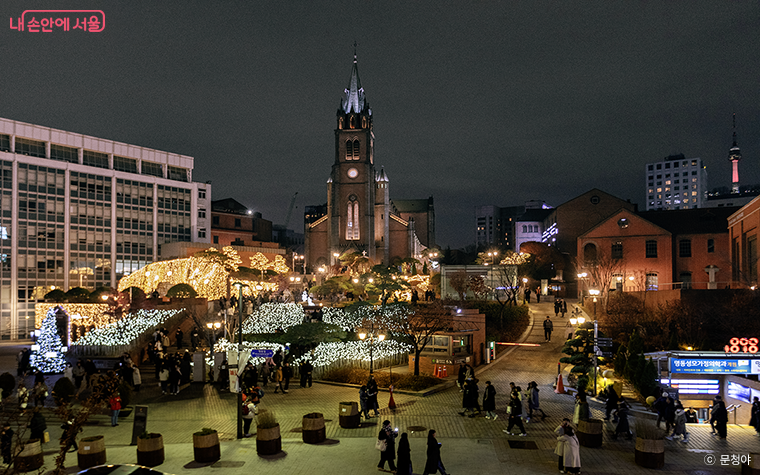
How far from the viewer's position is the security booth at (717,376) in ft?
67.2

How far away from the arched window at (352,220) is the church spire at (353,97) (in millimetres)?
16286

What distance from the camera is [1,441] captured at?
523 inches

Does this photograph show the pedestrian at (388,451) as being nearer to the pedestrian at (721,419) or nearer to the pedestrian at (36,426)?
the pedestrian at (36,426)

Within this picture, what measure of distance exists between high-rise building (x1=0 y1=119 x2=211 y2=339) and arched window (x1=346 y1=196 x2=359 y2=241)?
82.0ft

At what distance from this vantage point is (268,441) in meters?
14.6

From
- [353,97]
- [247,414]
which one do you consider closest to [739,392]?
[247,414]

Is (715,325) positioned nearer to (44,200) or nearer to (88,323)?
(88,323)

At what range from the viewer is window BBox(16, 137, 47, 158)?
5780cm

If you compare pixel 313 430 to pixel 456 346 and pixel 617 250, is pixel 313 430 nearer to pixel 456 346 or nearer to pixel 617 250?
pixel 456 346

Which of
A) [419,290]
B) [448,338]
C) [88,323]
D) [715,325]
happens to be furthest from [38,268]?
[715,325]

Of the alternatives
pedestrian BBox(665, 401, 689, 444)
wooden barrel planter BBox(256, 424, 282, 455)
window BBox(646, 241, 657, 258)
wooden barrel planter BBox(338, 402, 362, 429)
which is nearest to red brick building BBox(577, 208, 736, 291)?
window BBox(646, 241, 657, 258)

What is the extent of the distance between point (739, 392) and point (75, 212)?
6421cm

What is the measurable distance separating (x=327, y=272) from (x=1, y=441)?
62.6 m

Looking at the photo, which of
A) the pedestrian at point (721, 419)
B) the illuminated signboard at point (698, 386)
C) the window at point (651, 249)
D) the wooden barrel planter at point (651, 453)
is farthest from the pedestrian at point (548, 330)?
the window at point (651, 249)
